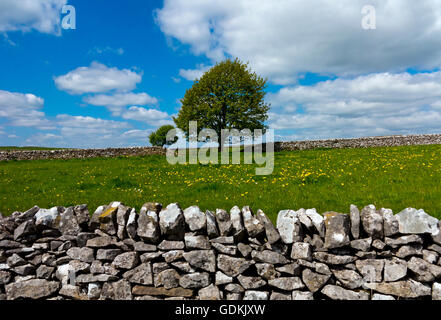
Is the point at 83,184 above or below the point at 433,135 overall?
below

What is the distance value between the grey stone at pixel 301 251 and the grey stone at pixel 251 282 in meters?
0.69

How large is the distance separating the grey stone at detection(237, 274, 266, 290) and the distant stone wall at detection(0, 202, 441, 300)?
0.05 ft

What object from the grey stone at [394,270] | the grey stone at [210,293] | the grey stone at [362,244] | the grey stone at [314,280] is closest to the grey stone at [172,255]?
the grey stone at [210,293]

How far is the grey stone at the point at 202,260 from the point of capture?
4.57 meters

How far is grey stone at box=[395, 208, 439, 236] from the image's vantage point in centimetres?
446

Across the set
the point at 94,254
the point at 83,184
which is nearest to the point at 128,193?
the point at 83,184

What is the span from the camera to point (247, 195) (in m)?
7.41

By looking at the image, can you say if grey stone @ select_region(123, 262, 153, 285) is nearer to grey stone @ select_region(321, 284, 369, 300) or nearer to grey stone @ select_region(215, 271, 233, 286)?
grey stone @ select_region(215, 271, 233, 286)

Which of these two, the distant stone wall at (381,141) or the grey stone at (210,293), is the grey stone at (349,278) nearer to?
the grey stone at (210,293)

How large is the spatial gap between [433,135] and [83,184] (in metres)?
31.9

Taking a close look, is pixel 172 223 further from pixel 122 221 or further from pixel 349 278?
pixel 349 278

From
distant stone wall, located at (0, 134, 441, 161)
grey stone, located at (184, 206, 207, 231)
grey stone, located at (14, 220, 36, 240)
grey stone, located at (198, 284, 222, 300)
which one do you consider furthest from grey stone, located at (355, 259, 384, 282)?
distant stone wall, located at (0, 134, 441, 161)

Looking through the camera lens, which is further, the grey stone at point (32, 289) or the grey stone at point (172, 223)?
the grey stone at point (32, 289)
